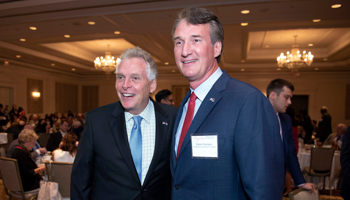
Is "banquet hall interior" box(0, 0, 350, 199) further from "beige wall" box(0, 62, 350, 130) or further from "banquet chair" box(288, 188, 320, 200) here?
"banquet chair" box(288, 188, 320, 200)

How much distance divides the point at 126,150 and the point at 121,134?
0.11m

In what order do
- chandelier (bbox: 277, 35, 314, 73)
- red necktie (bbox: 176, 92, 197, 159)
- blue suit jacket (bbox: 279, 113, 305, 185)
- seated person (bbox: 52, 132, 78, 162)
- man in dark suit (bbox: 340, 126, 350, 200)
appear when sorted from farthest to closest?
chandelier (bbox: 277, 35, 314, 73) → seated person (bbox: 52, 132, 78, 162) → blue suit jacket (bbox: 279, 113, 305, 185) → man in dark suit (bbox: 340, 126, 350, 200) → red necktie (bbox: 176, 92, 197, 159)

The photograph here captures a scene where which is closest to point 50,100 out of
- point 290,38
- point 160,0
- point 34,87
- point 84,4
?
point 34,87

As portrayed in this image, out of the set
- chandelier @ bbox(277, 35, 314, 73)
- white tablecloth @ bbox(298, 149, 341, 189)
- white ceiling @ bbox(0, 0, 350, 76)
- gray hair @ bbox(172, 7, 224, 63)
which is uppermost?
white ceiling @ bbox(0, 0, 350, 76)

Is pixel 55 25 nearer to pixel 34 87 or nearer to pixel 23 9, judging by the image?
pixel 23 9

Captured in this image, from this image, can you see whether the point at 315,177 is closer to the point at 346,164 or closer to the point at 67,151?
the point at 346,164

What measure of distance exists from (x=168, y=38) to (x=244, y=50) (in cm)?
329

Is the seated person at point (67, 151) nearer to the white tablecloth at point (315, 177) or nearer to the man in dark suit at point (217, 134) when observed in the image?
the man in dark suit at point (217, 134)

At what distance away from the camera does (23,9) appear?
17.0 feet

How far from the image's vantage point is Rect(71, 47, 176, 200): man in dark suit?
1.40m

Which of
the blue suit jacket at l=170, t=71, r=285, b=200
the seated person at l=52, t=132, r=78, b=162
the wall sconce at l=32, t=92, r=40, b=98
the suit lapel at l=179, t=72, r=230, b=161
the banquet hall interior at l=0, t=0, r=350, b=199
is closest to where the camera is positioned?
the blue suit jacket at l=170, t=71, r=285, b=200

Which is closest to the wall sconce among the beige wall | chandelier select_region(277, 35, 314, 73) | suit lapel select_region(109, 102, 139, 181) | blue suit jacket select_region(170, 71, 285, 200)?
the beige wall

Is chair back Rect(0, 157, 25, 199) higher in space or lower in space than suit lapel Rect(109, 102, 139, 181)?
lower

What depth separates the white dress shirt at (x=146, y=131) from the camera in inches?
58.0
